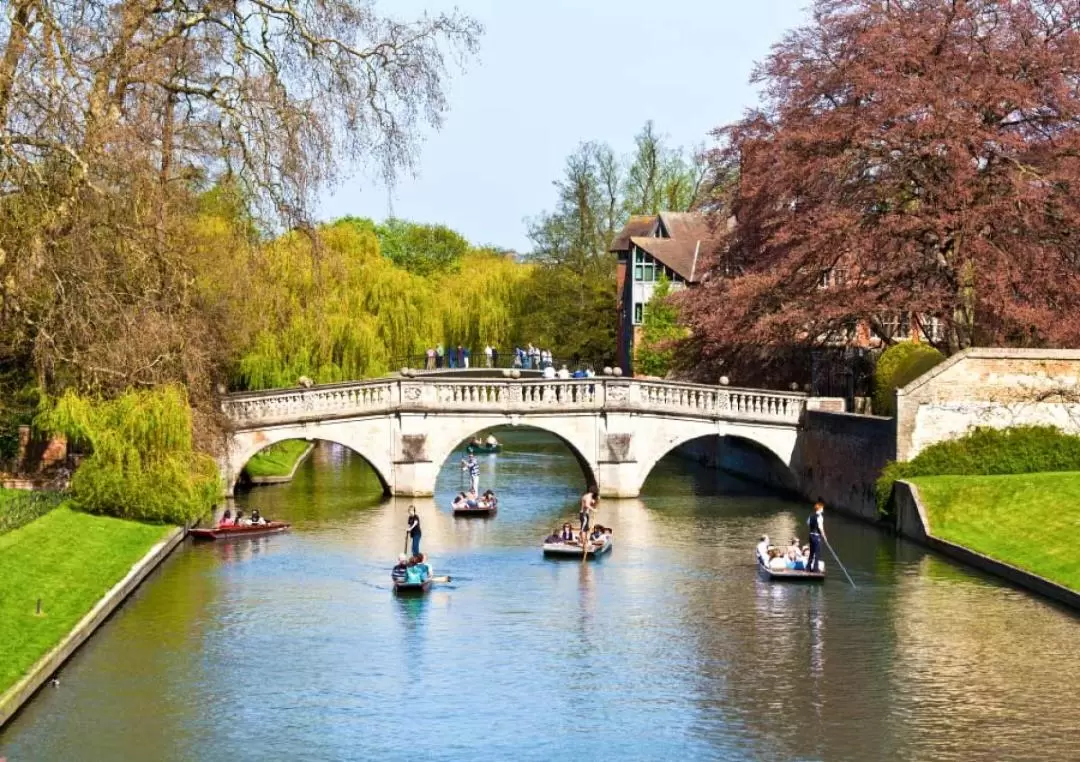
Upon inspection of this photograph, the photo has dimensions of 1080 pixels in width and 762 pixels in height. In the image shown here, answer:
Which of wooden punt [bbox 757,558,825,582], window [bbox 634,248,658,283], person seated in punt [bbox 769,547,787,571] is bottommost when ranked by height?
wooden punt [bbox 757,558,825,582]

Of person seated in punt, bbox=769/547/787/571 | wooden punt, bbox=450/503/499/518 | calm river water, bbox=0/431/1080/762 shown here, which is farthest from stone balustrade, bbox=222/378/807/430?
person seated in punt, bbox=769/547/787/571

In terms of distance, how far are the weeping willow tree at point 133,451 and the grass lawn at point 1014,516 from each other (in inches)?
723

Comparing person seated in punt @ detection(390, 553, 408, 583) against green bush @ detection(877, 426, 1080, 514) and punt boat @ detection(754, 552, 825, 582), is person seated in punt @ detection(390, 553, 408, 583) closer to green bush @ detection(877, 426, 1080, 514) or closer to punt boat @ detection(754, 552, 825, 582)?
Answer: punt boat @ detection(754, 552, 825, 582)

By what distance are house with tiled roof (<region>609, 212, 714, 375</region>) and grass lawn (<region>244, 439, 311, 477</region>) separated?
1033 inches

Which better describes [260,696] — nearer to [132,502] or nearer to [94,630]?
[94,630]

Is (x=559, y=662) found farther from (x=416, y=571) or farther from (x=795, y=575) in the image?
(x=795, y=575)

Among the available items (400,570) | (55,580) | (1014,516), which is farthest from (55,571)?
(1014,516)

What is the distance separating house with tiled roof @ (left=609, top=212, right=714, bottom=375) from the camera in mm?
91875

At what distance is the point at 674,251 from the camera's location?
305ft

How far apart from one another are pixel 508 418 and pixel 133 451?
49.5 ft

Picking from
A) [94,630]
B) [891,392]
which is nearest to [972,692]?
[94,630]

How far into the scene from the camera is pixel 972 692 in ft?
93.1

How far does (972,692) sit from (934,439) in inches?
762

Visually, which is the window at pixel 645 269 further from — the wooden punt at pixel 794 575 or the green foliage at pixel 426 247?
the wooden punt at pixel 794 575
